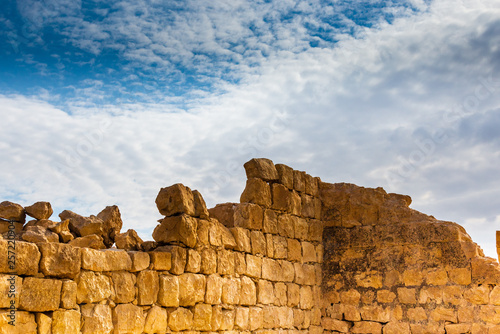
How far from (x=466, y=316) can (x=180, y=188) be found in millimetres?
4981

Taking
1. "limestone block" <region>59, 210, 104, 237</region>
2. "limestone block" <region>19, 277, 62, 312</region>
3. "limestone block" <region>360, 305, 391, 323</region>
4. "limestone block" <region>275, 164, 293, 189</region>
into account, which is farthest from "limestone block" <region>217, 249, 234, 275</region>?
"limestone block" <region>360, 305, 391, 323</region>

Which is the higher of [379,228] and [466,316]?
[379,228]

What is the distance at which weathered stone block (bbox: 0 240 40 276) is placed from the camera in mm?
4832

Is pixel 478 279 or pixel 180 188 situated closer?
pixel 180 188

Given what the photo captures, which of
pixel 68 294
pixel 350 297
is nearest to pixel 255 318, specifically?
pixel 350 297

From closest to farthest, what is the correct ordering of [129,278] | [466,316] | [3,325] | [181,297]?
1. [3,325]
2. [129,278]
3. [181,297]
4. [466,316]

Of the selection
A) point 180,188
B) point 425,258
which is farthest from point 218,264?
point 425,258

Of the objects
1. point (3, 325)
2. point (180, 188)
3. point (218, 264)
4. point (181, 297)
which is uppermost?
point (180, 188)

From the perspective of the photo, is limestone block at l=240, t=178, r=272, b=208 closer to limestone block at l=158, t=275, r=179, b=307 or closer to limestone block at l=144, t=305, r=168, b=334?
limestone block at l=158, t=275, r=179, b=307

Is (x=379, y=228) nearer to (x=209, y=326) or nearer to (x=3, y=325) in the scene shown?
(x=209, y=326)

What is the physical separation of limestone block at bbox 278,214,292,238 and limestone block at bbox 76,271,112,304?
3504 millimetres

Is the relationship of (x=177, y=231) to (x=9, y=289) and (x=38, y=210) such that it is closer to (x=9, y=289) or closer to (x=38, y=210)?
(x=9, y=289)

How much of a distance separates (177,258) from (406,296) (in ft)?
13.9

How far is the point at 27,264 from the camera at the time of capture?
5012mm
